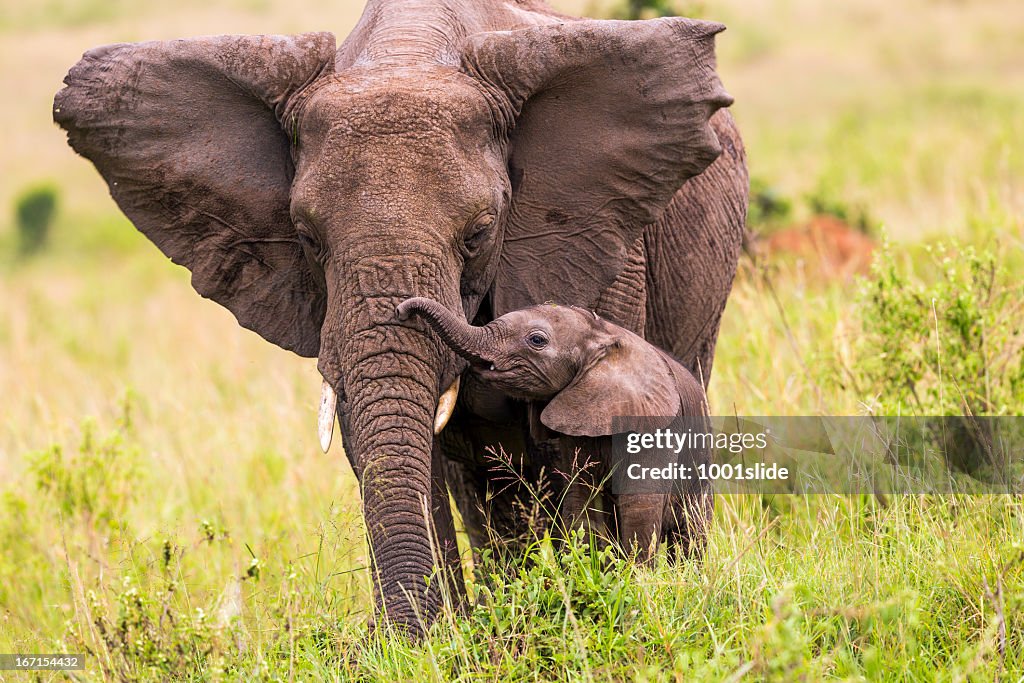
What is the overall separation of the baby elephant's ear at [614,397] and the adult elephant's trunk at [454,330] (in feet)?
1.06

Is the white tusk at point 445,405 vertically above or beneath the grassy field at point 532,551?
above

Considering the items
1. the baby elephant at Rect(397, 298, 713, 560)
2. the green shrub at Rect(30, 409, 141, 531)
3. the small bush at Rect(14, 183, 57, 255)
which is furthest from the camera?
the small bush at Rect(14, 183, 57, 255)

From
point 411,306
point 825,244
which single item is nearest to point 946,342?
point 411,306

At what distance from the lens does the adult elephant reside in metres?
4.36

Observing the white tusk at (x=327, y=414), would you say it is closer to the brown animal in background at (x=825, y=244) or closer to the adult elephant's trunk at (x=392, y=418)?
the adult elephant's trunk at (x=392, y=418)

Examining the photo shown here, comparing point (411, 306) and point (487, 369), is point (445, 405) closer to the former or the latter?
point (487, 369)

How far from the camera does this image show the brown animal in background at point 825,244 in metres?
10.4

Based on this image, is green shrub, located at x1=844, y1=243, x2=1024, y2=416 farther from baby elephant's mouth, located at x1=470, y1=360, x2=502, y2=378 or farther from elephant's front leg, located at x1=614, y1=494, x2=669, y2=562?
baby elephant's mouth, located at x1=470, y1=360, x2=502, y2=378

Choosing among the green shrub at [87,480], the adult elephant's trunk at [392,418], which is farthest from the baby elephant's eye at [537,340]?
the green shrub at [87,480]

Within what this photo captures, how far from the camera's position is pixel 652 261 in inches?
226

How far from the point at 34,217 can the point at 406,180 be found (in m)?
21.5

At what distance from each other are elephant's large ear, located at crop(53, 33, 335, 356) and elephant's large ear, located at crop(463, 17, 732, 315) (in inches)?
26.3

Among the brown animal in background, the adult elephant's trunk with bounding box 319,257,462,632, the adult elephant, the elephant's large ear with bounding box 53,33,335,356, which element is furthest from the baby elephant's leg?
the brown animal in background

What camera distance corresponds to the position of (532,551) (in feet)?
15.8
